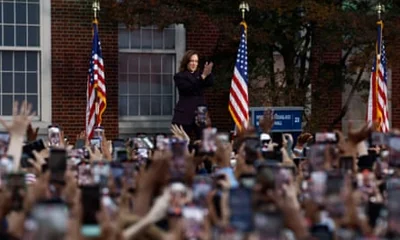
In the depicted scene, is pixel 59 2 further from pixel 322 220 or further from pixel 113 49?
pixel 322 220

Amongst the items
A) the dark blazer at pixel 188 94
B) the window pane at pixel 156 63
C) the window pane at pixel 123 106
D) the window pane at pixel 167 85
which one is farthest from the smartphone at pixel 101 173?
the window pane at pixel 167 85

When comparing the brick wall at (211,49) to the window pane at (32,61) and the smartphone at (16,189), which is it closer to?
the window pane at (32,61)

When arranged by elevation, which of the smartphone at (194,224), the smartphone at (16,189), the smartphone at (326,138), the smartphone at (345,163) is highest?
the smartphone at (326,138)

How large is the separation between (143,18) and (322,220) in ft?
44.2

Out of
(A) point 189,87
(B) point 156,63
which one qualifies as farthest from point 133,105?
(A) point 189,87

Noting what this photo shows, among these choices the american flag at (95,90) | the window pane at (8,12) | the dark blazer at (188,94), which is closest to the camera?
the dark blazer at (188,94)

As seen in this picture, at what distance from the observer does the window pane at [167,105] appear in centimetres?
1962

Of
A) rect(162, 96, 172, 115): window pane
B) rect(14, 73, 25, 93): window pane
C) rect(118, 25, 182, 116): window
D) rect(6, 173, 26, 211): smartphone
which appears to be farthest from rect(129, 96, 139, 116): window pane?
rect(6, 173, 26, 211): smartphone

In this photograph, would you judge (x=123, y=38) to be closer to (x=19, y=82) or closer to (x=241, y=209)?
(x=19, y=82)

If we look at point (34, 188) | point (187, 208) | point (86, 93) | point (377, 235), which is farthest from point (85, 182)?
point (86, 93)

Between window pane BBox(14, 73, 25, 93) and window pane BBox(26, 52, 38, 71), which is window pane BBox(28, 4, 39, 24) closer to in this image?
window pane BBox(26, 52, 38, 71)

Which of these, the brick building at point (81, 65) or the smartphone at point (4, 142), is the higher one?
the brick building at point (81, 65)

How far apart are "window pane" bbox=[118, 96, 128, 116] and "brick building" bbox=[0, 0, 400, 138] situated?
18 millimetres

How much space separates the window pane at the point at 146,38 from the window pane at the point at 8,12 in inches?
93.8
